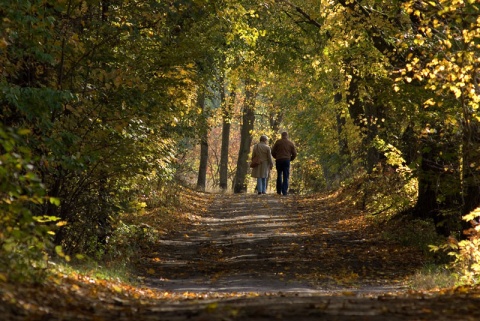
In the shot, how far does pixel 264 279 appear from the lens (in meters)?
12.0

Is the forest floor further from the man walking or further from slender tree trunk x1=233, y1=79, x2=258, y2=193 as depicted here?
slender tree trunk x1=233, y1=79, x2=258, y2=193

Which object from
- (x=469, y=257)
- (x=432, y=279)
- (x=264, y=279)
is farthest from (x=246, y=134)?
(x=469, y=257)

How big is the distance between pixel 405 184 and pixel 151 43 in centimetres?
793

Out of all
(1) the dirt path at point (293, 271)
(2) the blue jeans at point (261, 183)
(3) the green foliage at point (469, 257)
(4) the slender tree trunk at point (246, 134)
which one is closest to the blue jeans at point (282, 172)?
(2) the blue jeans at point (261, 183)

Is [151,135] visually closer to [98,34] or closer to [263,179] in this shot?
[98,34]

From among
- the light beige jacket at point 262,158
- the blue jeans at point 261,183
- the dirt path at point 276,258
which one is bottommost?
the dirt path at point 276,258

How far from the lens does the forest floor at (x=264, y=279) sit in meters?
6.71

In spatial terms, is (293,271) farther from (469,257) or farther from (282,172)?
(282,172)

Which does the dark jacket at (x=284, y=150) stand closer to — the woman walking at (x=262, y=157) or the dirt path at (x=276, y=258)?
the woman walking at (x=262, y=157)

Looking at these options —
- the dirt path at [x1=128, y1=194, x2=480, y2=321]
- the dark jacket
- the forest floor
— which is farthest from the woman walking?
the dirt path at [x1=128, y1=194, x2=480, y2=321]

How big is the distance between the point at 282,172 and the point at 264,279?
55.9ft

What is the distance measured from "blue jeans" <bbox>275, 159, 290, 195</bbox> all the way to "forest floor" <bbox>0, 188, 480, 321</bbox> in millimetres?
1380

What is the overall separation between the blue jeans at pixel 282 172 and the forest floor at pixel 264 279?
138 cm

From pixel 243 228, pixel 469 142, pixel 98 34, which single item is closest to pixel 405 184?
pixel 243 228
